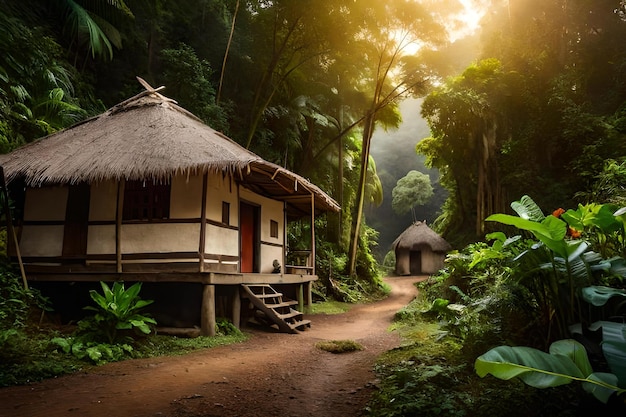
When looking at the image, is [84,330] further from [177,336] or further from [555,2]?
[555,2]

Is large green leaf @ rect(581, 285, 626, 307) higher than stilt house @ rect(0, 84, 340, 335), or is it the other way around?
stilt house @ rect(0, 84, 340, 335)

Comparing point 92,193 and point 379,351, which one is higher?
point 92,193

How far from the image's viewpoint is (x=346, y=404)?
12.6 ft

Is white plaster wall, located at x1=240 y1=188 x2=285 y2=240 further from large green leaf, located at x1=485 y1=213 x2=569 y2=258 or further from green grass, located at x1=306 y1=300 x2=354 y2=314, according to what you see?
large green leaf, located at x1=485 y1=213 x2=569 y2=258

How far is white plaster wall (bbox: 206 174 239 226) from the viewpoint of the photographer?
8.30 meters

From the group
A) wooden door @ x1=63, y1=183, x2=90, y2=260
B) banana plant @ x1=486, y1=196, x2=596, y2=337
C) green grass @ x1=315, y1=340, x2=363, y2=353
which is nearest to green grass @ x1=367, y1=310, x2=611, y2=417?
banana plant @ x1=486, y1=196, x2=596, y2=337

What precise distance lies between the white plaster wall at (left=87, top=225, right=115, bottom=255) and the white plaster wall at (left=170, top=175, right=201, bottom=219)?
128cm

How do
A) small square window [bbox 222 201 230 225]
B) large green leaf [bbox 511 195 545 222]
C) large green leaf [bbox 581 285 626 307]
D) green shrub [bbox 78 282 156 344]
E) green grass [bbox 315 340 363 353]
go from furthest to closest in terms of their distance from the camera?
small square window [bbox 222 201 230 225]
green grass [bbox 315 340 363 353]
green shrub [bbox 78 282 156 344]
large green leaf [bbox 511 195 545 222]
large green leaf [bbox 581 285 626 307]

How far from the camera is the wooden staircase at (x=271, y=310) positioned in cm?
842

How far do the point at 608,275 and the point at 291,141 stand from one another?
12.7m

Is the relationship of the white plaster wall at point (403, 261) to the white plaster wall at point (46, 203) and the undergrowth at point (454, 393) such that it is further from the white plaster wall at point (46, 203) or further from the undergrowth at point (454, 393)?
the white plaster wall at point (46, 203)

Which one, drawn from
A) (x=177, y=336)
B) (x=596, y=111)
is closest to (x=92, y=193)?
(x=177, y=336)

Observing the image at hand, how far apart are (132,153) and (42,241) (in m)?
2.87

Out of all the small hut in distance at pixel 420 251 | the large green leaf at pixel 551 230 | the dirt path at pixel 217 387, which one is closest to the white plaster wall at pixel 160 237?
the dirt path at pixel 217 387
